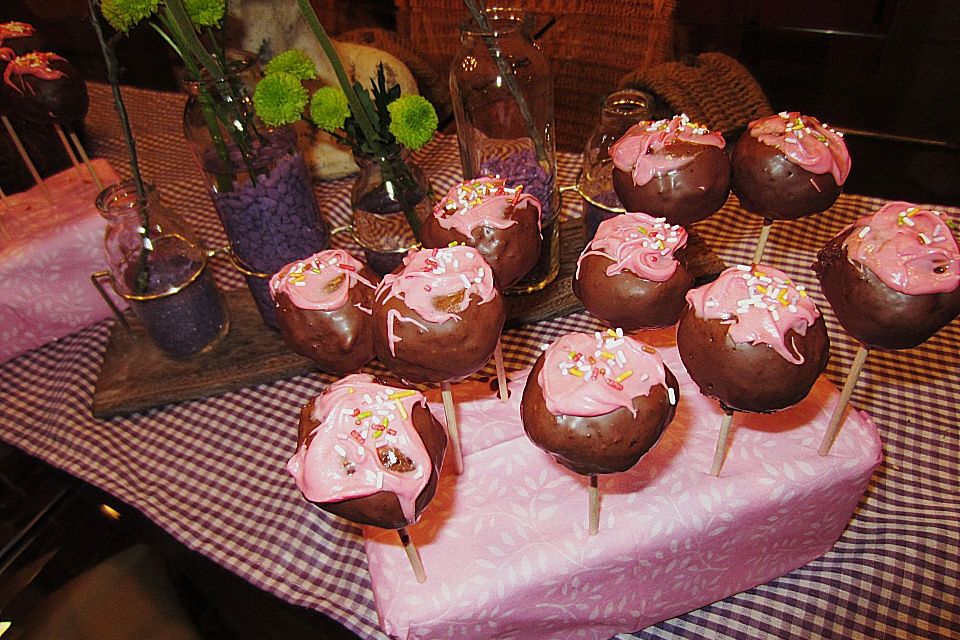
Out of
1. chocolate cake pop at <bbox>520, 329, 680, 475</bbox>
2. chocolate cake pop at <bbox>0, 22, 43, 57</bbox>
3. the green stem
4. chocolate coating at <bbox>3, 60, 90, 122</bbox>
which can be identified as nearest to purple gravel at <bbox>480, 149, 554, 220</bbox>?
the green stem

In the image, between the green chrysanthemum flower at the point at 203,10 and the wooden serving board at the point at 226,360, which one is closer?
the green chrysanthemum flower at the point at 203,10

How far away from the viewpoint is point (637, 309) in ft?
2.72

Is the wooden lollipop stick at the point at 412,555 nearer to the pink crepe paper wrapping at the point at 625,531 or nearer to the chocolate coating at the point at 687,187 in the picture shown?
the pink crepe paper wrapping at the point at 625,531

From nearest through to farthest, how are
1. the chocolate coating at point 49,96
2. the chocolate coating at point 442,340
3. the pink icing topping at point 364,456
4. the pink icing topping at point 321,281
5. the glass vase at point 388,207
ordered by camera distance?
the pink icing topping at point 364,456 → the chocolate coating at point 442,340 → the pink icing topping at point 321,281 → the glass vase at point 388,207 → the chocolate coating at point 49,96

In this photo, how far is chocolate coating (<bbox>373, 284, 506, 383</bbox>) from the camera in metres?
0.74

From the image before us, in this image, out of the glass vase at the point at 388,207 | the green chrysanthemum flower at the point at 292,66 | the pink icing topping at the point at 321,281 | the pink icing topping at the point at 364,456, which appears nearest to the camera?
the pink icing topping at the point at 364,456

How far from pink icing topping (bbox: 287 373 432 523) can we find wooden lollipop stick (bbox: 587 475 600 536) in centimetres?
19

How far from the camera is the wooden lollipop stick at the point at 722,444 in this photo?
0.77 metres

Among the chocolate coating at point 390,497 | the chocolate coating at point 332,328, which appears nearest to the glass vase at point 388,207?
the chocolate coating at point 332,328

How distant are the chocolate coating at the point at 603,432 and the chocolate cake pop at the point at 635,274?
0.49 ft

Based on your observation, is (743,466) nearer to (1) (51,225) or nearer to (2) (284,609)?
(2) (284,609)

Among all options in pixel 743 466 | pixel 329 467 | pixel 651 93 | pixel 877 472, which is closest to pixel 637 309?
pixel 743 466

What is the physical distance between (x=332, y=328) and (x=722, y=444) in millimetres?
524

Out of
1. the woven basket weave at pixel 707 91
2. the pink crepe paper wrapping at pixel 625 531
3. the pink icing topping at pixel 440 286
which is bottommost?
the pink crepe paper wrapping at pixel 625 531
